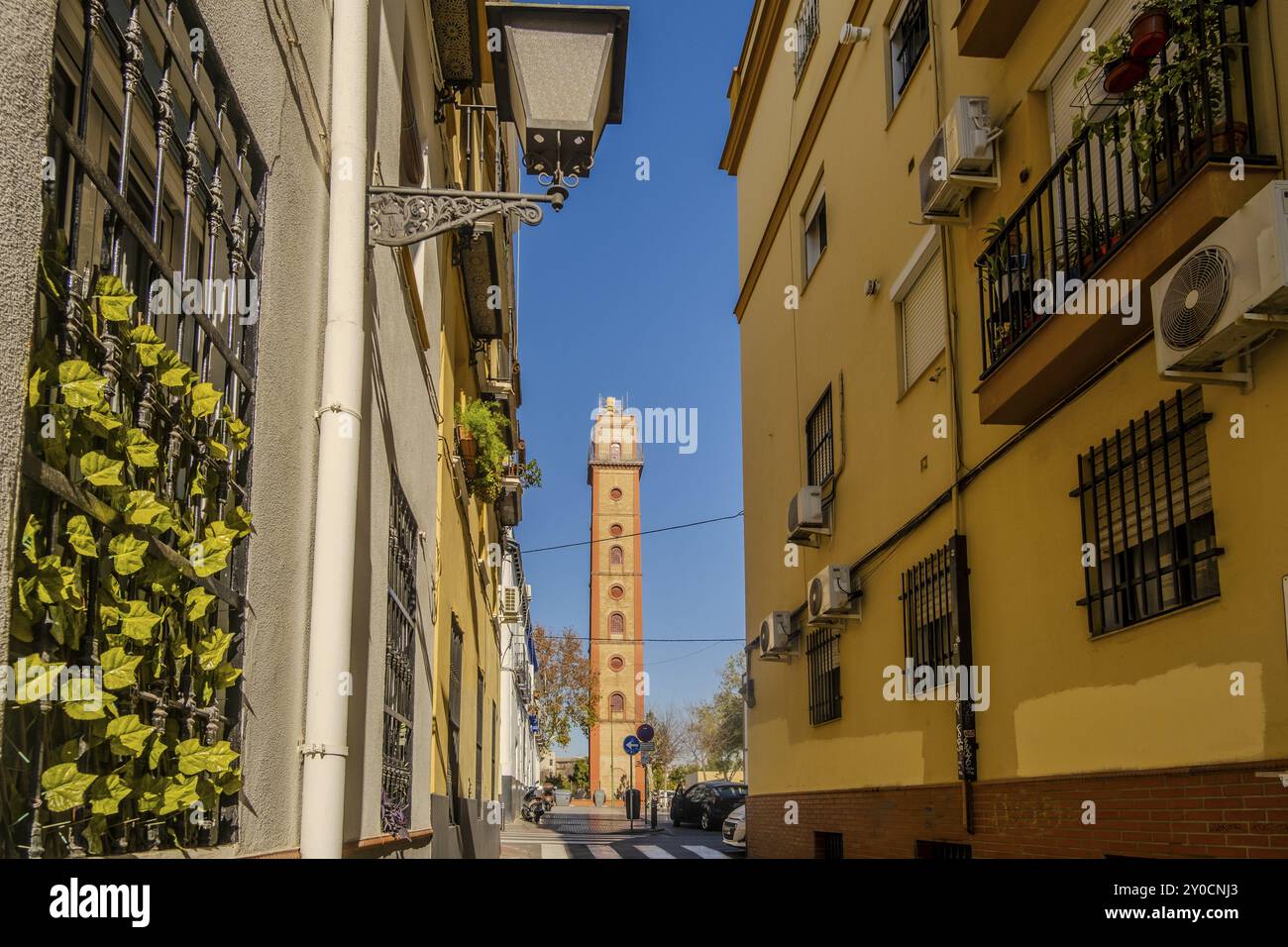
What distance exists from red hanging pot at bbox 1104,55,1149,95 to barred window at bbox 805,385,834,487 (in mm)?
6416

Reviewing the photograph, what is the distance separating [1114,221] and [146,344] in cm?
522

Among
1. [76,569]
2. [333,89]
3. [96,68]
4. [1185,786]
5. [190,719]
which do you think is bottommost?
[1185,786]

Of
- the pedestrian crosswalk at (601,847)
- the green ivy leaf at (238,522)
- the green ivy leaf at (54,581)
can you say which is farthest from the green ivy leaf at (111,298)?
the pedestrian crosswalk at (601,847)

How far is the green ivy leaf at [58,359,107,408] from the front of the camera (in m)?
2.06

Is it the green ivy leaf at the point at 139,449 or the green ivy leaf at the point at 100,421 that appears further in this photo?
the green ivy leaf at the point at 139,449

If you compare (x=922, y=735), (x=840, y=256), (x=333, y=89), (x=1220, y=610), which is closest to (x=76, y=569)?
(x=333, y=89)

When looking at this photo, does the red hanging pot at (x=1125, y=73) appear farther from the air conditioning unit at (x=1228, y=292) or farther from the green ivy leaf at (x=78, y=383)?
the green ivy leaf at (x=78, y=383)

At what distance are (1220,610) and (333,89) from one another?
4096mm

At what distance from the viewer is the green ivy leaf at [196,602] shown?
2.80 meters

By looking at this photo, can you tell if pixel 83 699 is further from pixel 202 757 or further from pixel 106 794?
pixel 202 757

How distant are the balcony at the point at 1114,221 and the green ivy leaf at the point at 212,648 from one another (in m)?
3.89

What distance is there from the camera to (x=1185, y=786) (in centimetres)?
496
